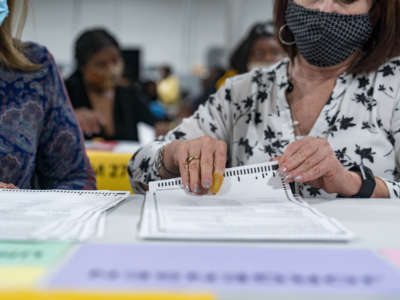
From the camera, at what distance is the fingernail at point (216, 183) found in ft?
2.62

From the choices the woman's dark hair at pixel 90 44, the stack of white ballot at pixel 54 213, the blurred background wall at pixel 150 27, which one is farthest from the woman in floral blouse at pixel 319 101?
the blurred background wall at pixel 150 27

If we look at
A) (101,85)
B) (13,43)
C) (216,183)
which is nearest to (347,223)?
(216,183)

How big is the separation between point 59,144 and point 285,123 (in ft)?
1.84

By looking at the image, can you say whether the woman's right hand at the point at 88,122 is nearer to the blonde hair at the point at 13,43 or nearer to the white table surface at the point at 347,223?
the blonde hair at the point at 13,43

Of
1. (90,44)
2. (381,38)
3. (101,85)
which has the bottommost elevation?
Result: (101,85)

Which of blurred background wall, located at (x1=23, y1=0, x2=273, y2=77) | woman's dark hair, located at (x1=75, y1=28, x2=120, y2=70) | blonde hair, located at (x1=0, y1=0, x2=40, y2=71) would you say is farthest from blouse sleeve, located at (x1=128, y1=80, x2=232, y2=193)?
blurred background wall, located at (x1=23, y1=0, x2=273, y2=77)

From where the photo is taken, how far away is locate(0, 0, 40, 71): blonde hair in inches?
44.1

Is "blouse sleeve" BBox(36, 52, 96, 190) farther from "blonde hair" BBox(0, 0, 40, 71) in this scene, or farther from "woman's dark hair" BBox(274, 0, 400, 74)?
"woman's dark hair" BBox(274, 0, 400, 74)

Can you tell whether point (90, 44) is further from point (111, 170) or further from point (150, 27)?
point (150, 27)

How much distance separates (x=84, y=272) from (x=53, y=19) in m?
9.74

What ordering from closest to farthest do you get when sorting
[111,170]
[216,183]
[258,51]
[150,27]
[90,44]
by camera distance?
[216,183] < [111,170] < [258,51] < [90,44] < [150,27]

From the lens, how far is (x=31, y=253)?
0.42 meters

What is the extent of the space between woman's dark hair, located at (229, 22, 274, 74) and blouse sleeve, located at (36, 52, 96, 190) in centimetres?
186

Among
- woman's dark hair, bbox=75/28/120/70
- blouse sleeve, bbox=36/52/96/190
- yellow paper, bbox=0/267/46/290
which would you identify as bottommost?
blouse sleeve, bbox=36/52/96/190
